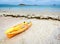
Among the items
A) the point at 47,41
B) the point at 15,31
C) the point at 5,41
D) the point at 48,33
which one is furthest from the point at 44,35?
the point at 5,41

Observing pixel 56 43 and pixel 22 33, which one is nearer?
pixel 56 43

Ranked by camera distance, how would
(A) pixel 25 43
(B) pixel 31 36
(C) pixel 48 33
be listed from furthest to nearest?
(C) pixel 48 33 < (B) pixel 31 36 < (A) pixel 25 43

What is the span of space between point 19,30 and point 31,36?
0.72m

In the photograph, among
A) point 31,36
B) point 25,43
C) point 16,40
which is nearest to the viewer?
point 25,43

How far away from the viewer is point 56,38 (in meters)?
6.79

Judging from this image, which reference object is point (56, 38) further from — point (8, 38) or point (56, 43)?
point (8, 38)

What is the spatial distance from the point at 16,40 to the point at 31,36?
32.7 inches

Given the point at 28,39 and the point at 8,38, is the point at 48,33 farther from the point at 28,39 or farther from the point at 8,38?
the point at 8,38

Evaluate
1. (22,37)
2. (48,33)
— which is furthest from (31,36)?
(48,33)

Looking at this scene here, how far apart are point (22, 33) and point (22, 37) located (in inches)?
26.7

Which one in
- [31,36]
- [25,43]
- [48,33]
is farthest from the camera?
[48,33]

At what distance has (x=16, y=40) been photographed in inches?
261

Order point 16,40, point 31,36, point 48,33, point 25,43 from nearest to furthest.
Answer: point 25,43 → point 16,40 → point 31,36 → point 48,33

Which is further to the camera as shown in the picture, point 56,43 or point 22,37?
point 22,37
